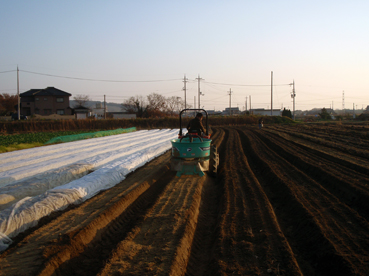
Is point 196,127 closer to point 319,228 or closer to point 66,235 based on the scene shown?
point 319,228

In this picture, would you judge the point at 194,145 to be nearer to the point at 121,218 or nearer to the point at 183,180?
the point at 183,180

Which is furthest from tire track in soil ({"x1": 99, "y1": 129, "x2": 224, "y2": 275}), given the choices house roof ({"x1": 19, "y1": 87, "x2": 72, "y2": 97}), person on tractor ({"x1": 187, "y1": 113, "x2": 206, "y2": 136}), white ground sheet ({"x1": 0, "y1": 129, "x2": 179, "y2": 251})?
house roof ({"x1": 19, "y1": 87, "x2": 72, "y2": 97})

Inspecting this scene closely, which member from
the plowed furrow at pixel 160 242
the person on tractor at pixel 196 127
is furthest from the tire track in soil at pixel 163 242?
the person on tractor at pixel 196 127

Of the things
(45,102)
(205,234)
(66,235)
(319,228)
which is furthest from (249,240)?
(45,102)

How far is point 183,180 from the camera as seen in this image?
340 inches

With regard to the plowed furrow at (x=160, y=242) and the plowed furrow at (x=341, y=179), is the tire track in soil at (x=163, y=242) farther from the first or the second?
the plowed furrow at (x=341, y=179)

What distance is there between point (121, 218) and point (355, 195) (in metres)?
5.12

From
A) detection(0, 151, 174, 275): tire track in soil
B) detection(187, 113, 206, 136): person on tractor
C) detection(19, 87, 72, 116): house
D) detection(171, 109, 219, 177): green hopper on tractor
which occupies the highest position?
detection(19, 87, 72, 116): house

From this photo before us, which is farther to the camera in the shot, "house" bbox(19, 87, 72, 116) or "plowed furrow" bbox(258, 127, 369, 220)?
"house" bbox(19, 87, 72, 116)

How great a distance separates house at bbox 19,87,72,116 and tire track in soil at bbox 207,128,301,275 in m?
49.3

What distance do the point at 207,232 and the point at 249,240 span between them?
0.81 metres

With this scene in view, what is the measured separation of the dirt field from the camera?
3.63m

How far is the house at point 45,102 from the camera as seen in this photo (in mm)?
49875

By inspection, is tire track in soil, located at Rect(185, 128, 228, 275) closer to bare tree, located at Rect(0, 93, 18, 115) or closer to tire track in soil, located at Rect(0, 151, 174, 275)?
tire track in soil, located at Rect(0, 151, 174, 275)
